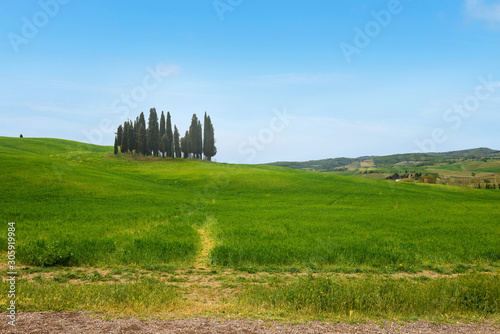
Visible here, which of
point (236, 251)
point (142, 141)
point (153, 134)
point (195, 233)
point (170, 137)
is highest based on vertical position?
point (153, 134)

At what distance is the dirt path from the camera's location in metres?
7.16

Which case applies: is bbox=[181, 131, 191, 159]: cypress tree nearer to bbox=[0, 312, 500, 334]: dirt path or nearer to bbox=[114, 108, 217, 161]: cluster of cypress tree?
bbox=[114, 108, 217, 161]: cluster of cypress tree

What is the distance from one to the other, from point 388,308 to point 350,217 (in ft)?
72.1

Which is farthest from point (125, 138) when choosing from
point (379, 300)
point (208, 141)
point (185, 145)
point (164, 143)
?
point (379, 300)

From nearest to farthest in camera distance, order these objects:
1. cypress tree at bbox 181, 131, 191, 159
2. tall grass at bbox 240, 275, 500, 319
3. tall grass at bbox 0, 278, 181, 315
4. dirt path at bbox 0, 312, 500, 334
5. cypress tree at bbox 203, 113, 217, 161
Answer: dirt path at bbox 0, 312, 500, 334, tall grass at bbox 0, 278, 181, 315, tall grass at bbox 240, 275, 500, 319, cypress tree at bbox 181, 131, 191, 159, cypress tree at bbox 203, 113, 217, 161

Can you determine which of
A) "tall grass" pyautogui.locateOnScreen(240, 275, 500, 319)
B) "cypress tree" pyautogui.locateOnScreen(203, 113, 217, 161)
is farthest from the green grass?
"cypress tree" pyautogui.locateOnScreen(203, 113, 217, 161)

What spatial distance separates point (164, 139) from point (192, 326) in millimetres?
99660

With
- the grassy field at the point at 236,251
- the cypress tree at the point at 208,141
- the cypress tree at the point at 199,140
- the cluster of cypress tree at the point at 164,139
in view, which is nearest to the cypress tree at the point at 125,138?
the cluster of cypress tree at the point at 164,139

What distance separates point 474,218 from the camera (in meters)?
32.1

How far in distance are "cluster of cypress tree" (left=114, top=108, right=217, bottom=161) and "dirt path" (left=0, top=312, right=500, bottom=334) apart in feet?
319

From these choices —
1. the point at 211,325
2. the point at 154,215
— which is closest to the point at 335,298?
the point at 211,325

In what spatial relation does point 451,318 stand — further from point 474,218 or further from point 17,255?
point 474,218

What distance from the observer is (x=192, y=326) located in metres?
7.46

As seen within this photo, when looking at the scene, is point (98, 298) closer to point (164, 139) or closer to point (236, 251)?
point (236, 251)
